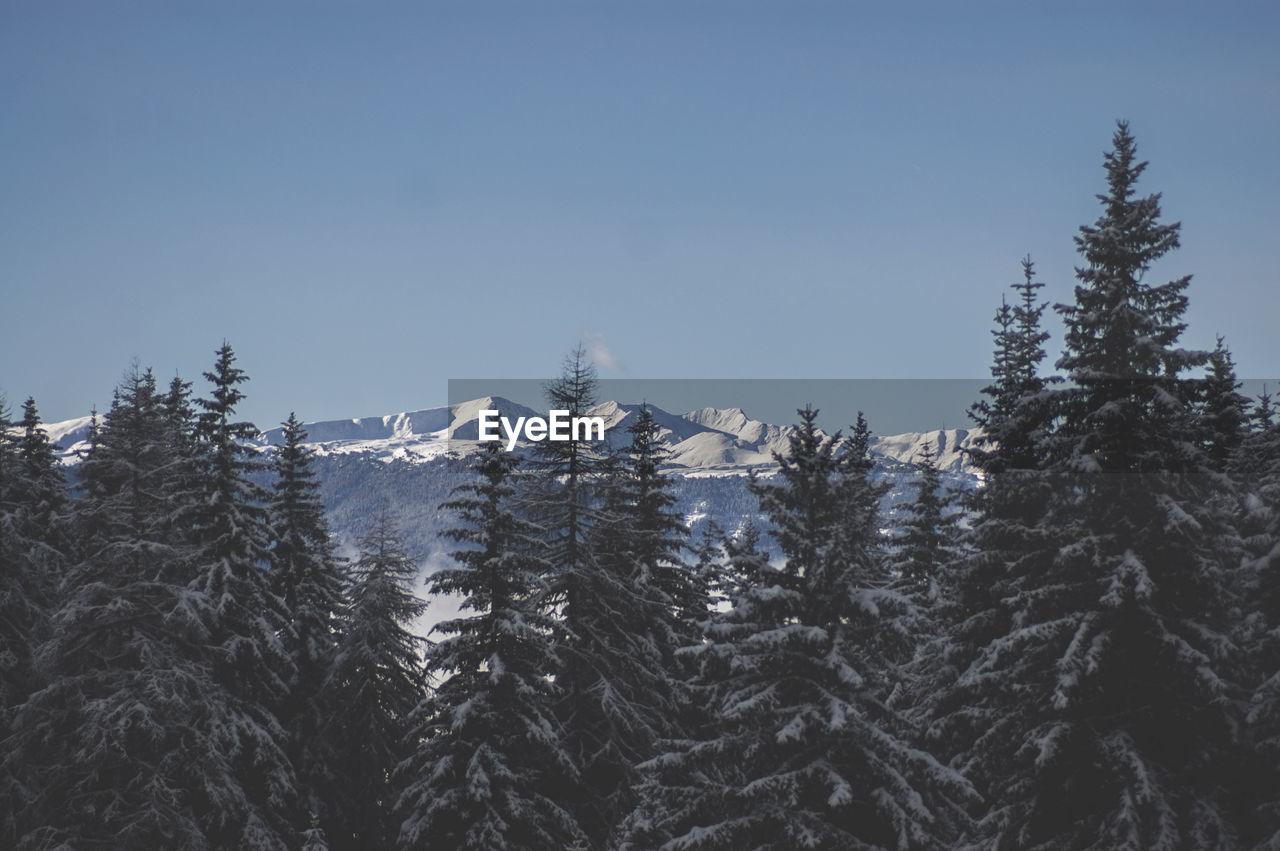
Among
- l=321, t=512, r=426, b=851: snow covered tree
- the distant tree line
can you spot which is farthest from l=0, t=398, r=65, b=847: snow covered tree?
l=321, t=512, r=426, b=851: snow covered tree

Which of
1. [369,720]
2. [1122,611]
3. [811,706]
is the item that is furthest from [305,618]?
[1122,611]

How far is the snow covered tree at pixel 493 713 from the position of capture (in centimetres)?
2425

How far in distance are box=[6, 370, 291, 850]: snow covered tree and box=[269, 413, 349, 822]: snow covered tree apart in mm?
4541

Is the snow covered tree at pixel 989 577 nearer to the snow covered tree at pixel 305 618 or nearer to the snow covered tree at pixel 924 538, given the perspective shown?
the snow covered tree at pixel 924 538

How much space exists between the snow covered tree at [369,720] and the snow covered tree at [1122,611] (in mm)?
20714

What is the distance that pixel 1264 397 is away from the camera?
36.5 metres

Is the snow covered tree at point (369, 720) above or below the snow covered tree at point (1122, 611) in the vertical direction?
below

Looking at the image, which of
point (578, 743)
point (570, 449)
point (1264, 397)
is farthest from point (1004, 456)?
point (1264, 397)

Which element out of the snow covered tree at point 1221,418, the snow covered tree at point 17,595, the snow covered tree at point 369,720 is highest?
the snow covered tree at point 1221,418

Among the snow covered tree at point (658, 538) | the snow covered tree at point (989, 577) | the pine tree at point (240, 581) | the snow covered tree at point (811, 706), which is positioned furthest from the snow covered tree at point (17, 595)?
the snow covered tree at point (989, 577)

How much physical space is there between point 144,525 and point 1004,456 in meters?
23.2

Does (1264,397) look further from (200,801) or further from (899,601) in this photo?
(200,801)

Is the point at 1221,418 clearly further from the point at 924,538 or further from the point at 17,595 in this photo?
the point at 17,595

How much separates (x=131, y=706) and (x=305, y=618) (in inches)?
359
